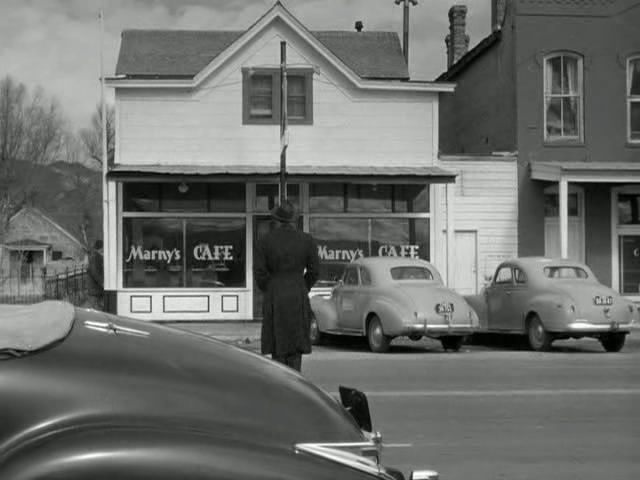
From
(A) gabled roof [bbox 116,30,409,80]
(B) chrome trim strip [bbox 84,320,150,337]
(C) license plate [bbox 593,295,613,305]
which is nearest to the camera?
(B) chrome trim strip [bbox 84,320,150,337]

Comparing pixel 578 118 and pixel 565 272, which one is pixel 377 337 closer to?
pixel 565 272

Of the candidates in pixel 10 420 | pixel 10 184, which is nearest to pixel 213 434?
pixel 10 420

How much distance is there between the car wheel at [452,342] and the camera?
1752 centimetres

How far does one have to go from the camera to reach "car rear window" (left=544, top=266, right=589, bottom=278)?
17.8 meters

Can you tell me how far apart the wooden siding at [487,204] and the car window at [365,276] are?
20.3 ft

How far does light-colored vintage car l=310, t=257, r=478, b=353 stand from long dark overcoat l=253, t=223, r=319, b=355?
7.30 m

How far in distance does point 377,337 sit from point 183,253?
288 inches

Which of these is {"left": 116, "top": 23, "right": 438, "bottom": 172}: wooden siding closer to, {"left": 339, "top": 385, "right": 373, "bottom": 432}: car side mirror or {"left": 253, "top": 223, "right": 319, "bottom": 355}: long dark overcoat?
{"left": 253, "top": 223, "right": 319, "bottom": 355}: long dark overcoat

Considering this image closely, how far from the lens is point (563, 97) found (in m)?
24.2

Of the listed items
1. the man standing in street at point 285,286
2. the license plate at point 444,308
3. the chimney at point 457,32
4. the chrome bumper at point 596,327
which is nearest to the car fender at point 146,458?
the man standing in street at point 285,286

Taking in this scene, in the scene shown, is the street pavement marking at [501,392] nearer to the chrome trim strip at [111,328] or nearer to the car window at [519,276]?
the car window at [519,276]

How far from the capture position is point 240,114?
76.1 ft

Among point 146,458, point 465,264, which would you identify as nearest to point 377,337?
point 465,264

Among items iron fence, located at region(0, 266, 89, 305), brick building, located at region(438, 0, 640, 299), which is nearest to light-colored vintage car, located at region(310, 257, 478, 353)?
brick building, located at region(438, 0, 640, 299)
